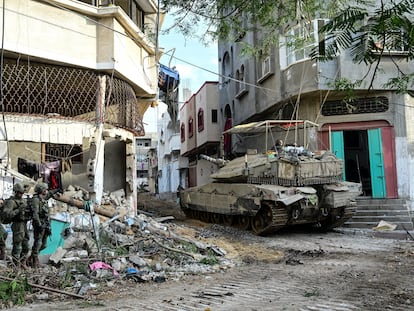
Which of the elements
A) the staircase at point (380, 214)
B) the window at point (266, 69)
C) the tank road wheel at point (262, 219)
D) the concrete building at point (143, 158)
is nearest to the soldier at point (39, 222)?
the tank road wheel at point (262, 219)

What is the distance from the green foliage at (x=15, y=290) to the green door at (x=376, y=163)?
457 inches

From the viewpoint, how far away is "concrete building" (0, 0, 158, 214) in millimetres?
9969

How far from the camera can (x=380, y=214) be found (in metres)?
13.9

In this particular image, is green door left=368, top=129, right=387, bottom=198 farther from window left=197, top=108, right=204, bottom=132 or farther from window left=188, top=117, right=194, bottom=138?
window left=188, top=117, right=194, bottom=138

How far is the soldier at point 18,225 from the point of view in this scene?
7359 millimetres

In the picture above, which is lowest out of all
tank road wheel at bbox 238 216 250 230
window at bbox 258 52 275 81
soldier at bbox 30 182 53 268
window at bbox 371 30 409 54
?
tank road wheel at bbox 238 216 250 230

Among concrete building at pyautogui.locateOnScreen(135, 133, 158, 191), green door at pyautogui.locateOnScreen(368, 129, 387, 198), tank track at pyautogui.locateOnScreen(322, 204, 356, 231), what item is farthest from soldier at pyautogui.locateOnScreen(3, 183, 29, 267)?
concrete building at pyautogui.locateOnScreen(135, 133, 158, 191)

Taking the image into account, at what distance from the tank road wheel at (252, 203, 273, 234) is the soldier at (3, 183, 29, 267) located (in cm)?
626

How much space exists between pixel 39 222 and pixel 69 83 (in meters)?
4.65

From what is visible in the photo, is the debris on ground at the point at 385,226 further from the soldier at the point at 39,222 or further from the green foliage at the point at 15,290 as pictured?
the green foliage at the point at 15,290

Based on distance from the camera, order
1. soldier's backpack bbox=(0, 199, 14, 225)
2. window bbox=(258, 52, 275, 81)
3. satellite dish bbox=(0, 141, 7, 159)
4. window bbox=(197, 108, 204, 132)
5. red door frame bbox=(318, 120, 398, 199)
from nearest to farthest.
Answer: soldier's backpack bbox=(0, 199, 14, 225) < satellite dish bbox=(0, 141, 7, 159) < red door frame bbox=(318, 120, 398, 199) < window bbox=(258, 52, 275, 81) < window bbox=(197, 108, 204, 132)

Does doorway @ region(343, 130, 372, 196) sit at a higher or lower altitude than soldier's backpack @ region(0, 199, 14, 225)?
higher

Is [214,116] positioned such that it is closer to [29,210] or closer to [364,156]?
[364,156]

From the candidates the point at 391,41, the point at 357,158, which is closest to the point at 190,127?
the point at 357,158
